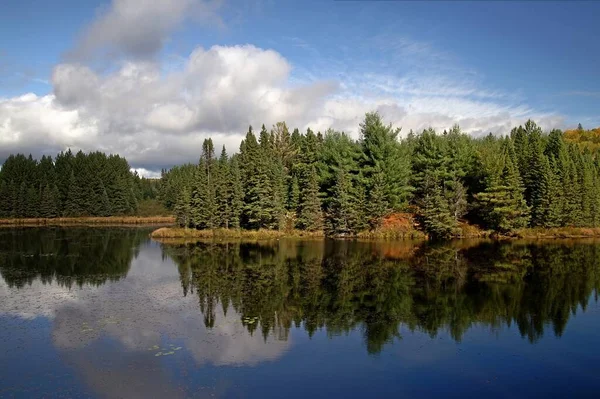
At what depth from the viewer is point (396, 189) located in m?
67.1

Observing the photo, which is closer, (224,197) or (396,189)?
(396,189)

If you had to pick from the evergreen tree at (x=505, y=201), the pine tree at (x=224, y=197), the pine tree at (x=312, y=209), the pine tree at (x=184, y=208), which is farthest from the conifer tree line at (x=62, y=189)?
the evergreen tree at (x=505, y=201)

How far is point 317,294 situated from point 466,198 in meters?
46.7

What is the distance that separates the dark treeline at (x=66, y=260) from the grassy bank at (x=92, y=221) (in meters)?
43.1

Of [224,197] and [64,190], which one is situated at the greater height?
[64,190]

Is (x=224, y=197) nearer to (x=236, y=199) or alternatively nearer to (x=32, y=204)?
(x=236, y=199)

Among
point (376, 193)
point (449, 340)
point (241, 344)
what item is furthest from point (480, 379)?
point (376, 193)

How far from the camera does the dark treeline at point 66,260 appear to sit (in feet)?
120

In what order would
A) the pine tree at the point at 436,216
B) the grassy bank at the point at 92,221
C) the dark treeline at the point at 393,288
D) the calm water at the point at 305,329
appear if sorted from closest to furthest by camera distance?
the calm water at the point at 305,329 → the dark treeline at the point at 393,288 → the pine tree at the point at 436,216 → the grassy bank at the point at 92,221

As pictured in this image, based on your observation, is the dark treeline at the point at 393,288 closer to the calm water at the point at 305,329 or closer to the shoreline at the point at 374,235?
the calm water at the point at 305,329

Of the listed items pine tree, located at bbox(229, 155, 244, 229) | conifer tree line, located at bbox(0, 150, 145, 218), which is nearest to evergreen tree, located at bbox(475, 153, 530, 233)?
pine tree, located at bbox(229, 155, 244, 229)

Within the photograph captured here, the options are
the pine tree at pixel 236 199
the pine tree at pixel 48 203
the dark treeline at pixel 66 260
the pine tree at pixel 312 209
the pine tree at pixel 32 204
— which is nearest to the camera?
the dark treeline at pixel 66 260

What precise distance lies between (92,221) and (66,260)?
7279cm

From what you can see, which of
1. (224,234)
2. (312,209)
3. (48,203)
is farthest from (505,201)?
(48,203)
